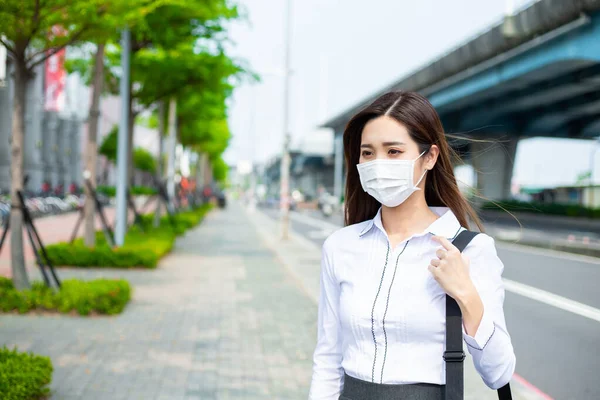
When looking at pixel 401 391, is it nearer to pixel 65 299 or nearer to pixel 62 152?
pixel 65 299

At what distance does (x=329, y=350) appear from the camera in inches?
89.4

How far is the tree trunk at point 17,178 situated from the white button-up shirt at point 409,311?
7.13 metres


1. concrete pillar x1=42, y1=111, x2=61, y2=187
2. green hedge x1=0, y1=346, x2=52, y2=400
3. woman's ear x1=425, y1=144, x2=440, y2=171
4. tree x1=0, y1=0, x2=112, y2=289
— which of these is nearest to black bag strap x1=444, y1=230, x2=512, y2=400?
woman's ear x1=425, y1=144, x2=440, y2=171

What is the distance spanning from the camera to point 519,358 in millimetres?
7180

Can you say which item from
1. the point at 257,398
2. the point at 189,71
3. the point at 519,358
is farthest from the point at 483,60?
the point at 257,398

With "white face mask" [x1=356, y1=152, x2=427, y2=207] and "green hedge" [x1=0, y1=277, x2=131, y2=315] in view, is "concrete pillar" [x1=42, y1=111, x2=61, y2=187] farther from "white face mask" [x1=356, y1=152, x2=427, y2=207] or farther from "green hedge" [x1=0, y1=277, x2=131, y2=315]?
"white face mask" [x1=356, y1=152, x2=427, y2=207]

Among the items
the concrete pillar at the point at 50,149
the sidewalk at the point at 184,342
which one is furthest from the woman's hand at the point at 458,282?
the concrete pillar at the point at 50,149

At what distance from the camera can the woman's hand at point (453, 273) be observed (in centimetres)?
192

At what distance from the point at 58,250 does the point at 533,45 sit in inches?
702

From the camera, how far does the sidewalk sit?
5.42 metres

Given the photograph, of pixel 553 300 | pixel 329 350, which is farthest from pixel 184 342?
pixel 553 300

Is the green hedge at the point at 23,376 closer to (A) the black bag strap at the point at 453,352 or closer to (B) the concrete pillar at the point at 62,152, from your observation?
(A) the black bag strap at the point at 453,352

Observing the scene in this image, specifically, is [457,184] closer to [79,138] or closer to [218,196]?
[79,138]

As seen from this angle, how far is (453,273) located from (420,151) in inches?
18.3
